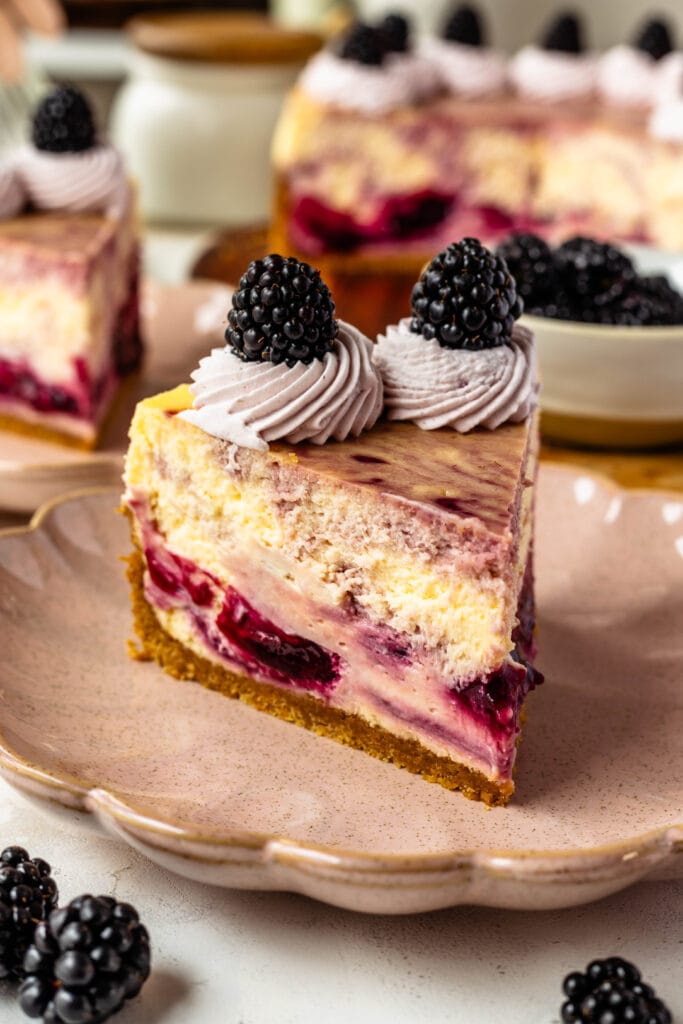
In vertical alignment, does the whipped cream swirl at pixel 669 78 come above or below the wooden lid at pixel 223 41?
above

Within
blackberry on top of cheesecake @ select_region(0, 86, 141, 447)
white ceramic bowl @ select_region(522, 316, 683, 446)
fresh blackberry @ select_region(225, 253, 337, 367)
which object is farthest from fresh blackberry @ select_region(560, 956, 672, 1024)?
blackberry on top of cheesecake @ select_region(0, 86, 141, 447)

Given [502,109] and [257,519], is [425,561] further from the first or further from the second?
[502,109]

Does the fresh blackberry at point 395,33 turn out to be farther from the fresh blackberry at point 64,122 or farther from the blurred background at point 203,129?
the fresh blackberry at point 64,122

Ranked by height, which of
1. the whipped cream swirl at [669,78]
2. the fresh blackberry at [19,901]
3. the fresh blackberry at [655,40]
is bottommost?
the fresh blackberry at [19,901]

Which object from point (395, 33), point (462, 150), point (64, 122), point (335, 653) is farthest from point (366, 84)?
point (335, 653)

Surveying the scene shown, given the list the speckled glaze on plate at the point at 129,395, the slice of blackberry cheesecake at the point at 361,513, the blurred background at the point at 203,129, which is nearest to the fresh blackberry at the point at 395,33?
the blurred background at the point at 203,129

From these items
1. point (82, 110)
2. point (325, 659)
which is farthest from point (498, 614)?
point (82, 110)
